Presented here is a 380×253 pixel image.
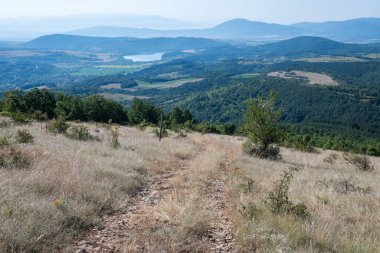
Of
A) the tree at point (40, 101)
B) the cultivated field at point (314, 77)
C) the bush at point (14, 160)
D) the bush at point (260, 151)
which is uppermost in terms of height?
the bush at point (14, 160)

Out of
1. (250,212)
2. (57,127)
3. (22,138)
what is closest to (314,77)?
(57,127)

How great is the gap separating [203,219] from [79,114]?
141ft

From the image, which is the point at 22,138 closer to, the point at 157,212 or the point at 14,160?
the point at 14,160

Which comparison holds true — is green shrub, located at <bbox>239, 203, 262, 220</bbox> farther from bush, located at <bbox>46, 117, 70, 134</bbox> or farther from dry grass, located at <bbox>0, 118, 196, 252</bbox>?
bush, located at <bbox>46, 117, 70, 134</bbox>

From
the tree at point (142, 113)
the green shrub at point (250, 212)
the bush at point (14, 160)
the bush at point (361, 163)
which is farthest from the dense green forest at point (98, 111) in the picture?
the bush at point (14, 160)

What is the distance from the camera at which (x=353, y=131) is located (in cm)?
A: 10144

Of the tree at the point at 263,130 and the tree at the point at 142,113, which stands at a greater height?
the tree at the point at 263,130

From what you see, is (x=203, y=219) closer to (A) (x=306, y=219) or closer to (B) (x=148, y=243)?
(B) (x=148, y=243)

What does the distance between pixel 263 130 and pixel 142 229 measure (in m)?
13.2

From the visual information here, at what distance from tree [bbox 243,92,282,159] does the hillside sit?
786cm

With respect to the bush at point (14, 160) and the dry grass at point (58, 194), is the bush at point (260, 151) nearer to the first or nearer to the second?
the dry grass at point (58, 194)

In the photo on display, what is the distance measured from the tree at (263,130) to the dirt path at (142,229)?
1012 cm

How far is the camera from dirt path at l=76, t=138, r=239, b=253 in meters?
5.20

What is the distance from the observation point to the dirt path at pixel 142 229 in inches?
205
